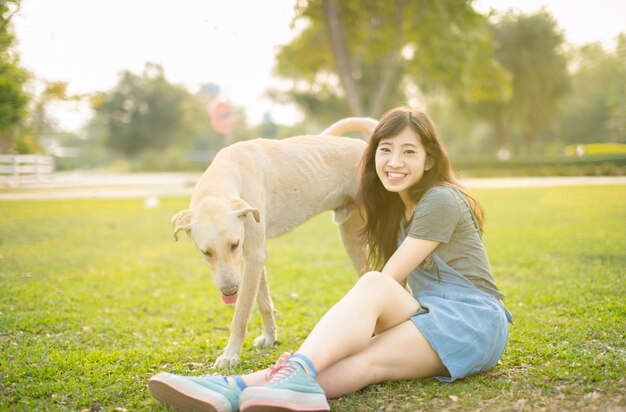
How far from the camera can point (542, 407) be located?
2.85 metres

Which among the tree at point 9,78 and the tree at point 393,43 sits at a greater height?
the tree at point 393,43

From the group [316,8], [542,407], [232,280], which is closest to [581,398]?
[542,407]

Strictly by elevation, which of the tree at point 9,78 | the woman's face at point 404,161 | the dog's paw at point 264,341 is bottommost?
the dog's paw at point 264,341

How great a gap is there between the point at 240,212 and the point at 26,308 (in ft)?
10.2

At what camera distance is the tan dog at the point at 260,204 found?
141 inches

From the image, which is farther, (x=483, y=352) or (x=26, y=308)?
(x=26, y=308)

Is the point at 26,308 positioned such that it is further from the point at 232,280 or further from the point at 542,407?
the point at 542,407

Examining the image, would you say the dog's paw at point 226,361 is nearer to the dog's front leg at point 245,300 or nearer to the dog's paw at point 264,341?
the dog's front leg at point 245,300

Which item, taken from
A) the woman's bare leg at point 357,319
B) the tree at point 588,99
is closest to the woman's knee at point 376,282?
the woman's bare leg at point 357,319

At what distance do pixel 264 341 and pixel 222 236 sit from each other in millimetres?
1319

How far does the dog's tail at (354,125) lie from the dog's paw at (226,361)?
250cm

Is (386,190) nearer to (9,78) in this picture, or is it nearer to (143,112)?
(9,78)

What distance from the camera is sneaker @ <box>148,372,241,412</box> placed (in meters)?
2.74

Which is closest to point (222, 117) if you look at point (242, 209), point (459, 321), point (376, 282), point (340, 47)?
point (340, 47)
